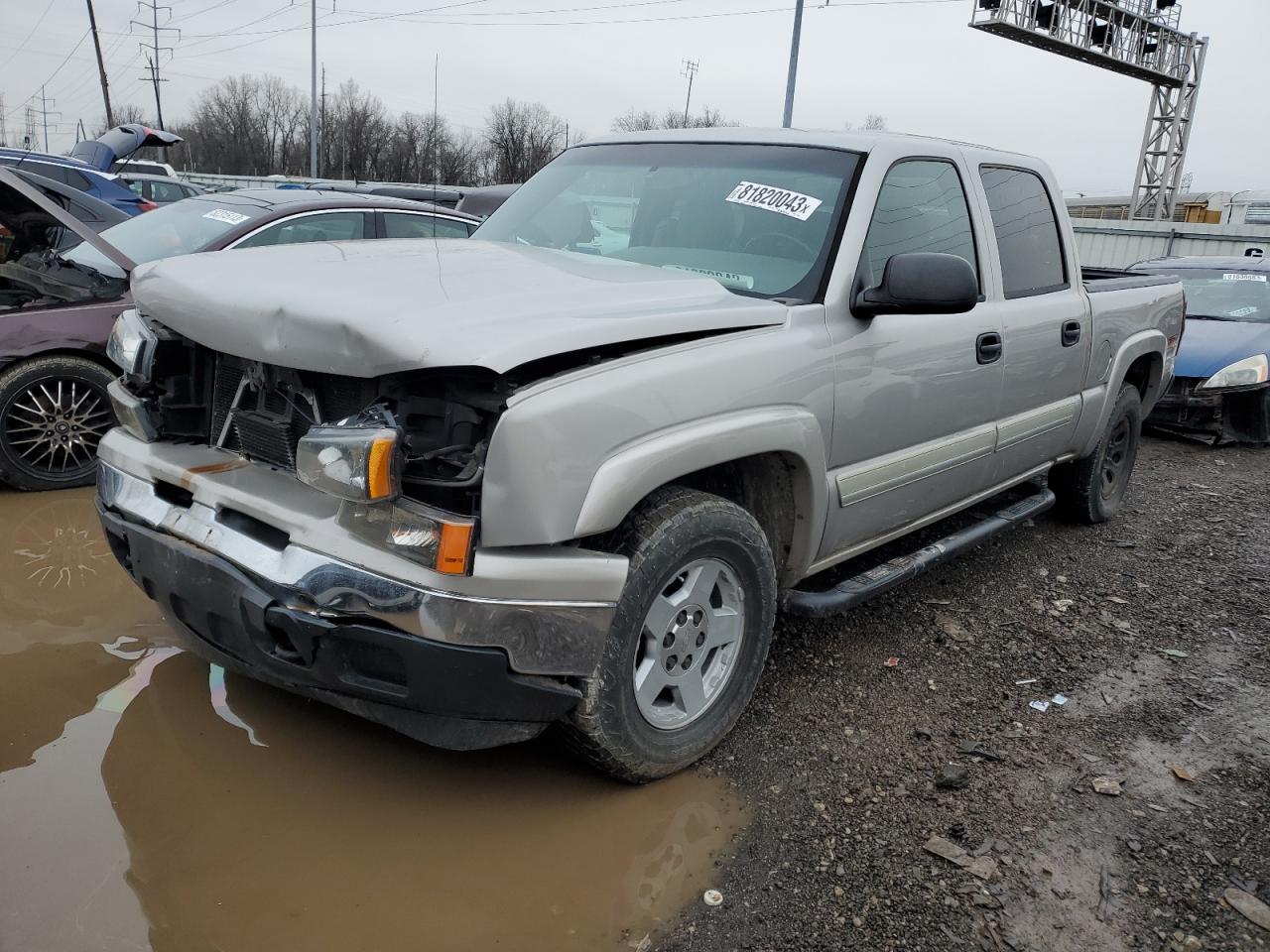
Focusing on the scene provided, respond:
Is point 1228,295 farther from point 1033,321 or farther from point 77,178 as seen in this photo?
point 77,178

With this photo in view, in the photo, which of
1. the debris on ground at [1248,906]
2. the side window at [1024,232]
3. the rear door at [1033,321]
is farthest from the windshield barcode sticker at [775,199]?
the debris on ground at [1248,906]

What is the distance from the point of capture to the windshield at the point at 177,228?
20.5ft

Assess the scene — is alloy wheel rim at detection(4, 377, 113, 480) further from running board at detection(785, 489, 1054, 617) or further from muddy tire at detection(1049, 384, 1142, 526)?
muddy tire at detection(1049, 384, 1142, 526)

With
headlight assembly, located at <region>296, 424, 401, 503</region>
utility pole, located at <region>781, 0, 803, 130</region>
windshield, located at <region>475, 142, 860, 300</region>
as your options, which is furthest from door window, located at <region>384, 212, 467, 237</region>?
utility pole, located at <region>781, 0, 803, 130</region>

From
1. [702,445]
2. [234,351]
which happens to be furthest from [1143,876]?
[234,351]

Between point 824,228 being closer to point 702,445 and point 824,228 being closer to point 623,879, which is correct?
point 702,445

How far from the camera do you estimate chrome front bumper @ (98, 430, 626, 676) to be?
2.24 metres

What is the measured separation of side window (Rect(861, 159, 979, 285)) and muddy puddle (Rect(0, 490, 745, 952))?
6.24 feet

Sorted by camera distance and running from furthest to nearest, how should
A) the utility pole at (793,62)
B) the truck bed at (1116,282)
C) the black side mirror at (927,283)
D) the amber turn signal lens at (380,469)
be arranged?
the utility pole at (793,62)
the truck bed at (1116,282)
the black side mirror at (927,283)
the amber turn signal lens at (380,469)

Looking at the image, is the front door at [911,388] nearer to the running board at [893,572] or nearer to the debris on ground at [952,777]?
the running board at [893,572]

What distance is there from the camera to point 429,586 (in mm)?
2229

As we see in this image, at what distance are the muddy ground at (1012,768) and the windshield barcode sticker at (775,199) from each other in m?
1.67

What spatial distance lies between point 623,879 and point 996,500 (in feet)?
12.4

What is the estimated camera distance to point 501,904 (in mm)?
2416
